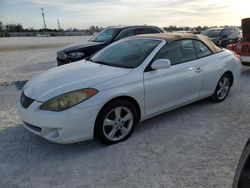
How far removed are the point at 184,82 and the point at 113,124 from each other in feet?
4.89

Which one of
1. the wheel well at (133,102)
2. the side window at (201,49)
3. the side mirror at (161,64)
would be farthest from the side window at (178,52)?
the wheel well at (133,102)

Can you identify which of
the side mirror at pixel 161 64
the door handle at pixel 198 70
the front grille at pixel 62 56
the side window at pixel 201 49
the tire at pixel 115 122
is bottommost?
the tire at pixel 115 122

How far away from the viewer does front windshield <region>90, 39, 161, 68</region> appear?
171 inches

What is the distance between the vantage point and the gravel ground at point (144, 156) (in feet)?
10.2

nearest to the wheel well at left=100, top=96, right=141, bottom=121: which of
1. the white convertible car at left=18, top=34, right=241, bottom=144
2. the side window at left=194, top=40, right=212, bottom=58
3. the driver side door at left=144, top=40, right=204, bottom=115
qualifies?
the white convertible car at left=18, top=34, right=241, bottom=144

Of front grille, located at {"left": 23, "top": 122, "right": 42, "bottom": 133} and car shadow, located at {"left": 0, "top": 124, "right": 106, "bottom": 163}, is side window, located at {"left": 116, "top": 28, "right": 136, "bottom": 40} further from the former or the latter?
front grille, located at {"left": 23, "top": 122, "right": 42, "bottom": 133}

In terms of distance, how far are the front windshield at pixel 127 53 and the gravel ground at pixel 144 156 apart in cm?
106

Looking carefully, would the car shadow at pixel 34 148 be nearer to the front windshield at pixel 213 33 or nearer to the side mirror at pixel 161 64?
the side mirror at pixel 161 64

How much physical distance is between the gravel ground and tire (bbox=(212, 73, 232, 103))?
0.59m

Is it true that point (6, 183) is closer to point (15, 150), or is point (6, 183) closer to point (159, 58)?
point (15, 150)

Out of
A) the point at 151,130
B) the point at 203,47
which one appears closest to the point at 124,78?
the point at 151,130

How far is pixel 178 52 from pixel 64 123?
7.71 feet

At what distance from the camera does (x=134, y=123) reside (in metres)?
4.10

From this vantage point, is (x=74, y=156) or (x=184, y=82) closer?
(x=74, y=156)
